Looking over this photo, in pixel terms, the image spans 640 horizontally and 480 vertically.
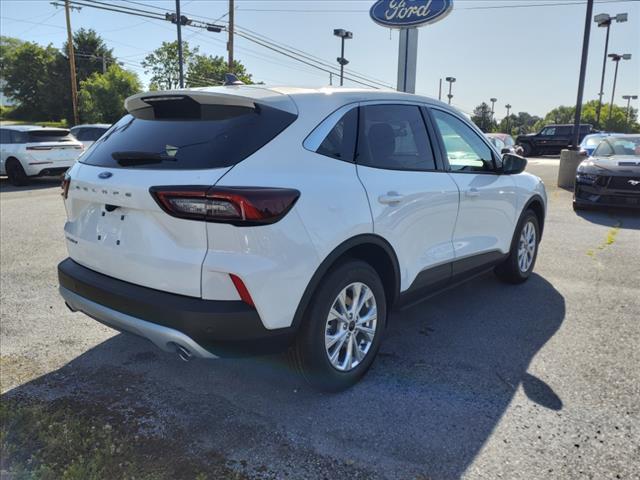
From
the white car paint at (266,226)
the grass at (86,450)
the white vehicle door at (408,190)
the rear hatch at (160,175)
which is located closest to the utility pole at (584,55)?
the white vehicle door at (408,190)

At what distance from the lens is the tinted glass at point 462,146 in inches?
155

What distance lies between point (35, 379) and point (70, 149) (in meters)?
12.3

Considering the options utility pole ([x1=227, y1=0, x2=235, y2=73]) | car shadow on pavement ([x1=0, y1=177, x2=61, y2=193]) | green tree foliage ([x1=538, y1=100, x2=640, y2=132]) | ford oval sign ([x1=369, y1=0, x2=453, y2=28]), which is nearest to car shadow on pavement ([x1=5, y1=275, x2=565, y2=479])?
car shadow on pavement ([x1=0, y1=177, x2=61, y2=193])

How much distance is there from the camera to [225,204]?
238cm

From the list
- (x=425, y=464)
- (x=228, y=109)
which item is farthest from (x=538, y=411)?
(x=228, y=109)

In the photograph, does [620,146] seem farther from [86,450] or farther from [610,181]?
[86,450]

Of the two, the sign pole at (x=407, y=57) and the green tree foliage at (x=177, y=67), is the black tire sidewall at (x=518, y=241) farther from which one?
the green tree foliage at (x=177, y=67)

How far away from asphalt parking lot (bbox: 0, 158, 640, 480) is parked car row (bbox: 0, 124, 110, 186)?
391 inches

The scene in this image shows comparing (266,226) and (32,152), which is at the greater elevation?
(266,226)

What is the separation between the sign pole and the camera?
626 inches

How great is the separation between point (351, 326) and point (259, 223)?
994 mm

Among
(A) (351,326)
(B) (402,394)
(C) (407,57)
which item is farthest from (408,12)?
(B) (402,394)

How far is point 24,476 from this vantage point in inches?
91.0

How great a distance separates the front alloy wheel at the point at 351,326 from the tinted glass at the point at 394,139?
0.78m
